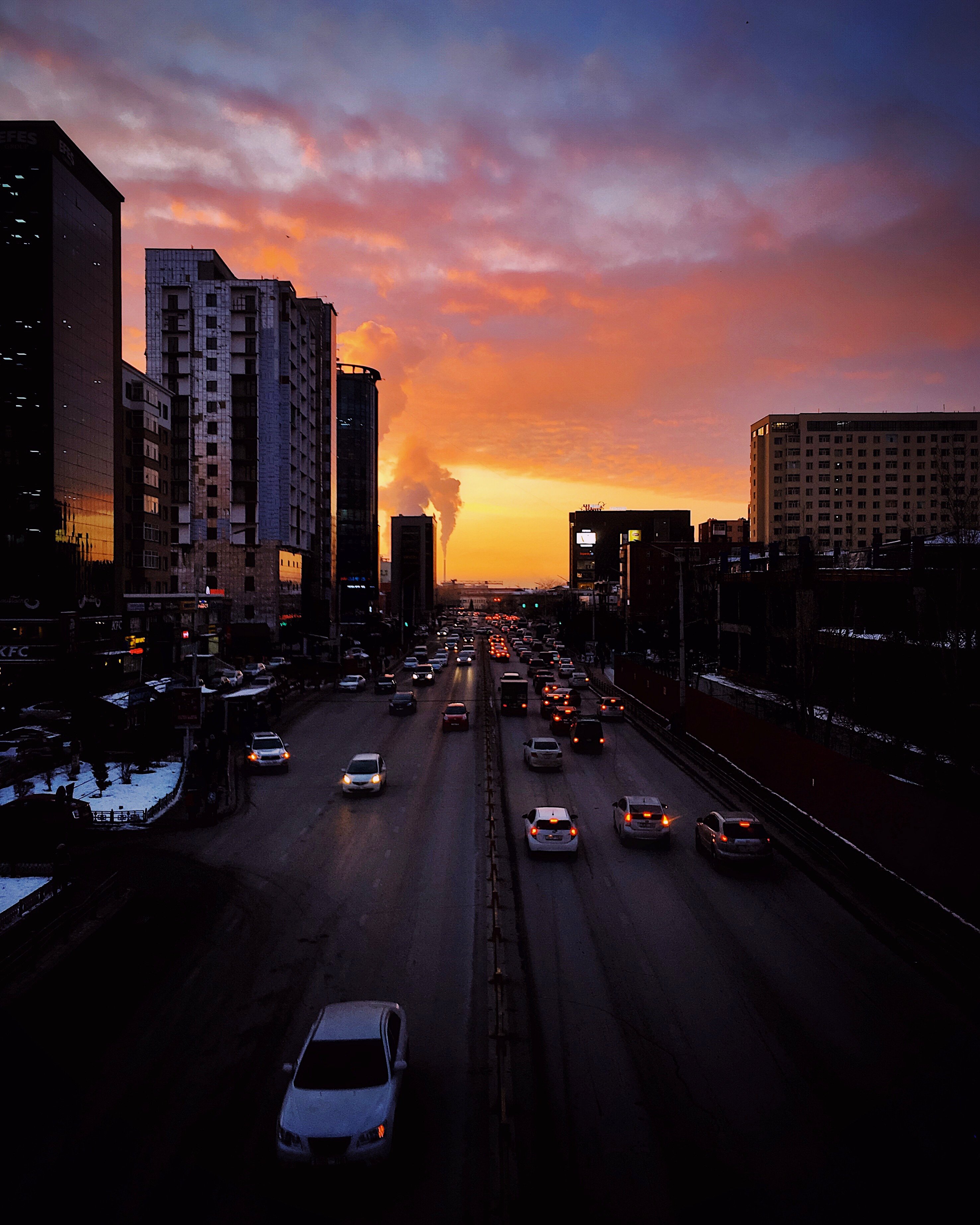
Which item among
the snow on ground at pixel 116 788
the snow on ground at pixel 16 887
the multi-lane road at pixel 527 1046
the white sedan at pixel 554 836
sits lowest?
the snow on ground at pixel 116 788

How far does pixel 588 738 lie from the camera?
34500 mm

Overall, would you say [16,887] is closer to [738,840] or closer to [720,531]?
[738,840]

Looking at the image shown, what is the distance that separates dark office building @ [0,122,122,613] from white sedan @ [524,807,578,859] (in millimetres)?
41326

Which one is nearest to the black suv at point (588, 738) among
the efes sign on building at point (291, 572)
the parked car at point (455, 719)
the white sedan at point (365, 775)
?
the parked car at point (455, 719)

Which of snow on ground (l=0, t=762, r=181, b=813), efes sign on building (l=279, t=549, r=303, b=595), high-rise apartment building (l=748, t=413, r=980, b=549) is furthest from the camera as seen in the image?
high-rise apartment building (l=748, t=413, r=980, b=549)

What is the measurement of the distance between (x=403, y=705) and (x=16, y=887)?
28.5 meters

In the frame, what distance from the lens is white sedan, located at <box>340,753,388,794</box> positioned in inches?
1020

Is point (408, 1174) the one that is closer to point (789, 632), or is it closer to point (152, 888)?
point (152, 888)

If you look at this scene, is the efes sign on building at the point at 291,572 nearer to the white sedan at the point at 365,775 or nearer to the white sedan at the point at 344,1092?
the white sedan at the point at 365,775

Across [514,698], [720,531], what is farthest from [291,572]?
[720,531]

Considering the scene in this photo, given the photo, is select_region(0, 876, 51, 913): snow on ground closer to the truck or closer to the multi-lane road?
the multi-lane road

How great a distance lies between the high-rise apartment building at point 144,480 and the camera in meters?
69.4

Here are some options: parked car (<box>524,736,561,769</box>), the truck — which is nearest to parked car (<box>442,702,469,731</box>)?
the truck

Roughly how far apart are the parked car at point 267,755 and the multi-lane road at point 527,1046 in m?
10.6
